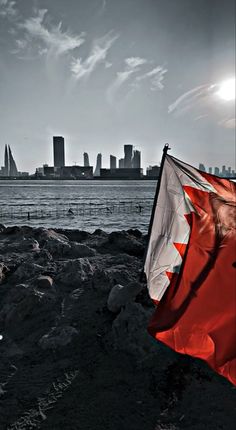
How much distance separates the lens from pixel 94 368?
5.40 m

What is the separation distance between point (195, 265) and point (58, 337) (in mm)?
3560

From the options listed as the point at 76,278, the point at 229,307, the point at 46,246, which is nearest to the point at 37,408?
the point at 229,307

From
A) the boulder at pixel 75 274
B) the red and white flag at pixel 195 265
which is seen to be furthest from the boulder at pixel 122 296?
the boulder at pixel 75 274

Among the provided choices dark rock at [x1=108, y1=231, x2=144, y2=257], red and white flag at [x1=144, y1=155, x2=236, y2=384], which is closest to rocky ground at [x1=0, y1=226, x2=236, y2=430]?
red and white flag at [x1=144, y1=155, x2=236, y2=384]

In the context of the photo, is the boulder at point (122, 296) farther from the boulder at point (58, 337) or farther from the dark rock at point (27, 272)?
the dark rock at point (27, 272)

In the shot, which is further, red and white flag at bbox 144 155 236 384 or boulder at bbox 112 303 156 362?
boulder at bbox 112 303 156 362

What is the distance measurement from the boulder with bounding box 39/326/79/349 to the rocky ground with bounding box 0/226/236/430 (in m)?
0.02

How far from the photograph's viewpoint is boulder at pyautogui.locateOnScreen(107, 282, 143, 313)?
6.68m

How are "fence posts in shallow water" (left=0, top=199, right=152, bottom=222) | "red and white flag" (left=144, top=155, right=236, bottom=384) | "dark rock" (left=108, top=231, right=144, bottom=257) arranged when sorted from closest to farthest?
"red and white flag" (left=144, top=155, right=236, bottom=384)
"dark rock" (left=108, top=231, right=144, bottom=257)
"fence posts in shallow water" (left=0, top=199, right=152, bottom=222)

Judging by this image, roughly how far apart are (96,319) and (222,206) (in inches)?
163

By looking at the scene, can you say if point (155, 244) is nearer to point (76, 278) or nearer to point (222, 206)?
point (222, 206)

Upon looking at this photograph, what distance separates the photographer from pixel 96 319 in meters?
6.80

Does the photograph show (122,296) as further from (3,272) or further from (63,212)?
(63,212)

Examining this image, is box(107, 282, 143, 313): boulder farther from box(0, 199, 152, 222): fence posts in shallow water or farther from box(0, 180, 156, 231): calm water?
box(0, 199, 152, 222): fence posts in shallow water
